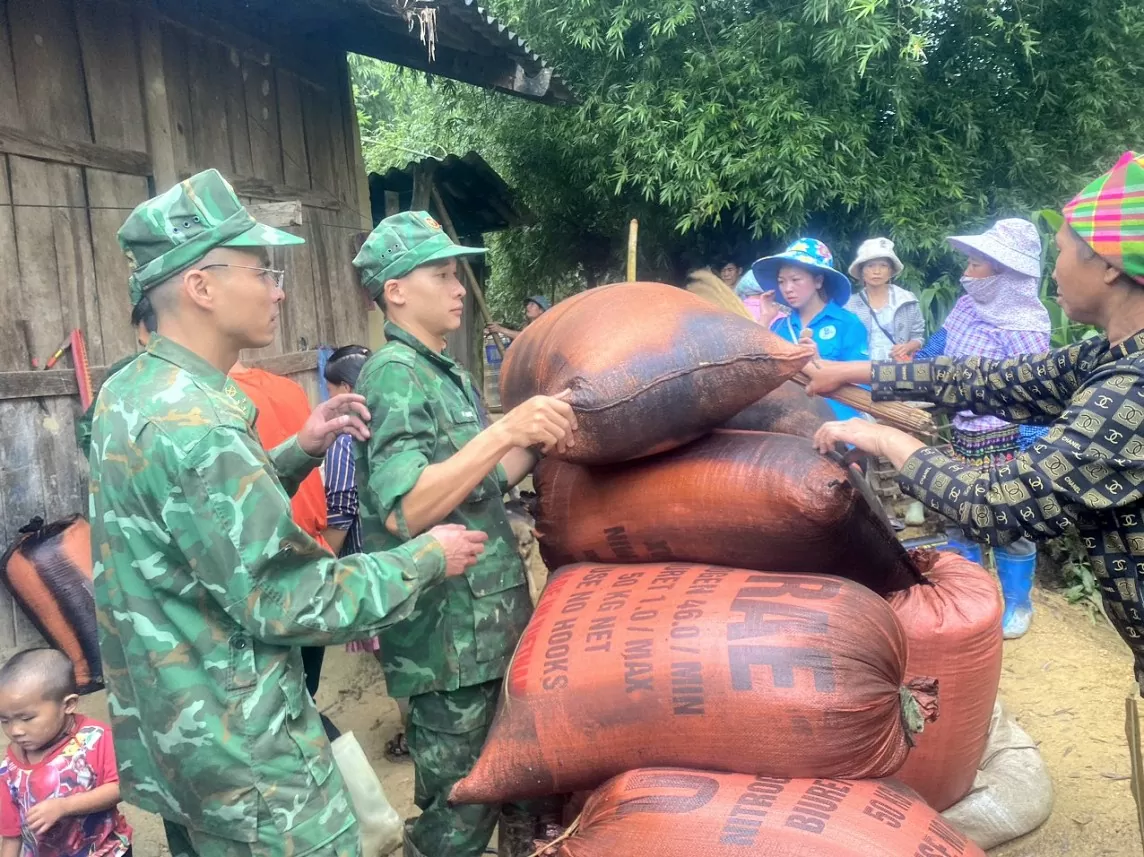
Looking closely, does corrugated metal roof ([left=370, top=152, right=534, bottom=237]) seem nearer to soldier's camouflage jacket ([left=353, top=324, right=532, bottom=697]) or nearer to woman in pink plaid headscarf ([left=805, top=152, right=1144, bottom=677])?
soldier's camouflage jacket ([left=353, top=324, right=532, bottom=697])

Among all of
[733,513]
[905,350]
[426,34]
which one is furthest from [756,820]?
[426,34]

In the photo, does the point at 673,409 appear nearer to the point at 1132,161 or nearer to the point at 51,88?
the point at 1132,161

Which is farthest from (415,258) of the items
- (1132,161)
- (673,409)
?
(1132,161)

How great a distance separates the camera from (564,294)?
12336 millimetres

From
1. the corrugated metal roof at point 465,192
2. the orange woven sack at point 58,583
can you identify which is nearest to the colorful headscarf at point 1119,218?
the orange woven sack at point 58,583

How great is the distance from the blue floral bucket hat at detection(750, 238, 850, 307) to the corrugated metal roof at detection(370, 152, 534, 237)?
186 inches

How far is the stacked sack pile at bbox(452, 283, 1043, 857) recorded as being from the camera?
170 cm

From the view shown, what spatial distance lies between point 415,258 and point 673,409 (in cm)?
75

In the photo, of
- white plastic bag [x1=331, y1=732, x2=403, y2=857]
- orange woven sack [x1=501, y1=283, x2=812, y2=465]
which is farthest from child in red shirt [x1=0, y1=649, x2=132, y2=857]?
orange woven sack [x1=501, y1=283, x2=812, y2=465]

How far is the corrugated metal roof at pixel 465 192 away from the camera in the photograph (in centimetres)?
841

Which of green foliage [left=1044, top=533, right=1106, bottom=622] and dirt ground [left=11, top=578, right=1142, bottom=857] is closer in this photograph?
dirt ground [left=11, top=578, right=1142, bottom=857]

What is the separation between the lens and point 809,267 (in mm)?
3721

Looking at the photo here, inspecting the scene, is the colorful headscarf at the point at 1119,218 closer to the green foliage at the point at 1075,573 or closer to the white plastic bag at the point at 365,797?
the white plastic bag at the point at 365,797

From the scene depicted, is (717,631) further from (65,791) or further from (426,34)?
(426,34)
